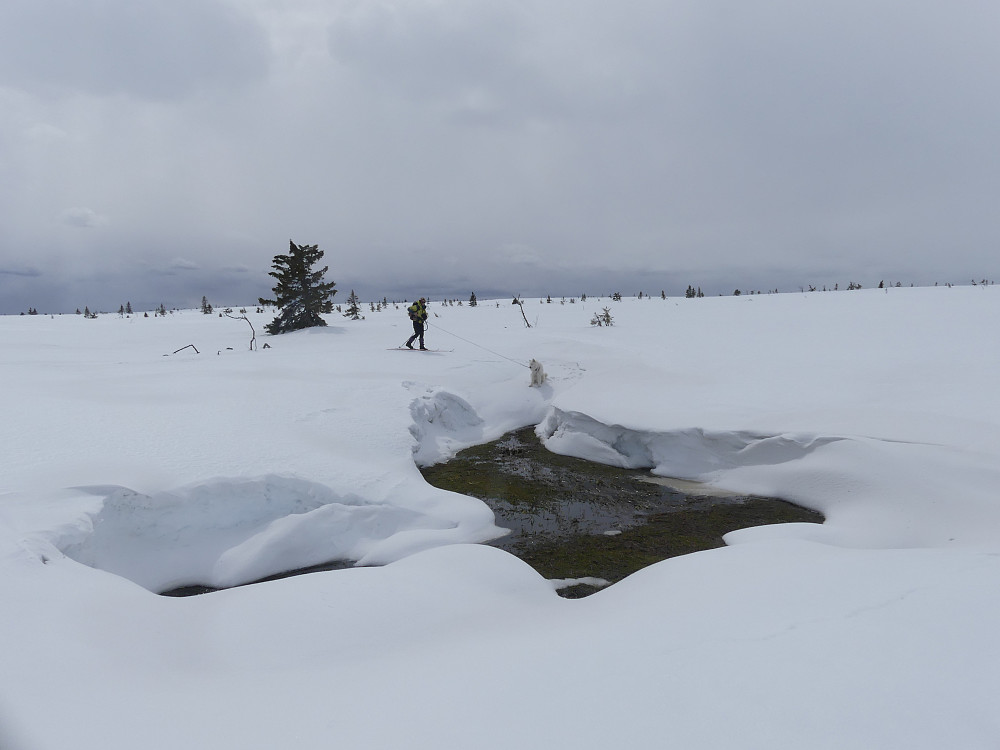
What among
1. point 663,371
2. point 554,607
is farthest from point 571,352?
point 554,607

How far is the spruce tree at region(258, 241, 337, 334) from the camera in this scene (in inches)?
765

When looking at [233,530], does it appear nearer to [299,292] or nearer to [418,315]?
[418,315]

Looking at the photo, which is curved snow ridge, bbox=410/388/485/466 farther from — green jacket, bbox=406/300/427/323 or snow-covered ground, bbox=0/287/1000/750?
green jacket, bbox=406/300/427/323

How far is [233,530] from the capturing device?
5.28 meters

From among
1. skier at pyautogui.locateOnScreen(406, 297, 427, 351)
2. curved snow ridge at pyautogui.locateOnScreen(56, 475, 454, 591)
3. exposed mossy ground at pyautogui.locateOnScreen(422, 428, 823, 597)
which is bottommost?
exposed mossy ground at pyautogui.locateOnScreen(422, 428, 823, 597)

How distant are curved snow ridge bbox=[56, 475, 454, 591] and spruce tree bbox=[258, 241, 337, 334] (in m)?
15.5

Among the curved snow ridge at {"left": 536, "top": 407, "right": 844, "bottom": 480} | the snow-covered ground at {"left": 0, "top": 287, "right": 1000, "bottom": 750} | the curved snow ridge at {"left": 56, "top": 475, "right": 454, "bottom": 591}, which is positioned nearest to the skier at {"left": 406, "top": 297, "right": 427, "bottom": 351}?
the snow-covered ground at {"left": 0, "top": 287, "right": 1000, "bottom": 750}

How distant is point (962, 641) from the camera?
6.83 feet

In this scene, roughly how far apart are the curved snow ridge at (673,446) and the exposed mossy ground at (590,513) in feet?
1.07

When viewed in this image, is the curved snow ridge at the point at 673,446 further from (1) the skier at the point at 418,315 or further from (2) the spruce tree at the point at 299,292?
(2) the spruce tree at the point at 299,292

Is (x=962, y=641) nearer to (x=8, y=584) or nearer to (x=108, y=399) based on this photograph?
(x=8, y=584)

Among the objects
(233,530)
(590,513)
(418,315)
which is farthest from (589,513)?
(418,315)

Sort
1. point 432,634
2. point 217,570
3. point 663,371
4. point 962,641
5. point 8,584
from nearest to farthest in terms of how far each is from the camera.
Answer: point 962,641
point 8,584
point 432,634
point 217,570
point 663,371

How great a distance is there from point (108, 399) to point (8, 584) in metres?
5.34
